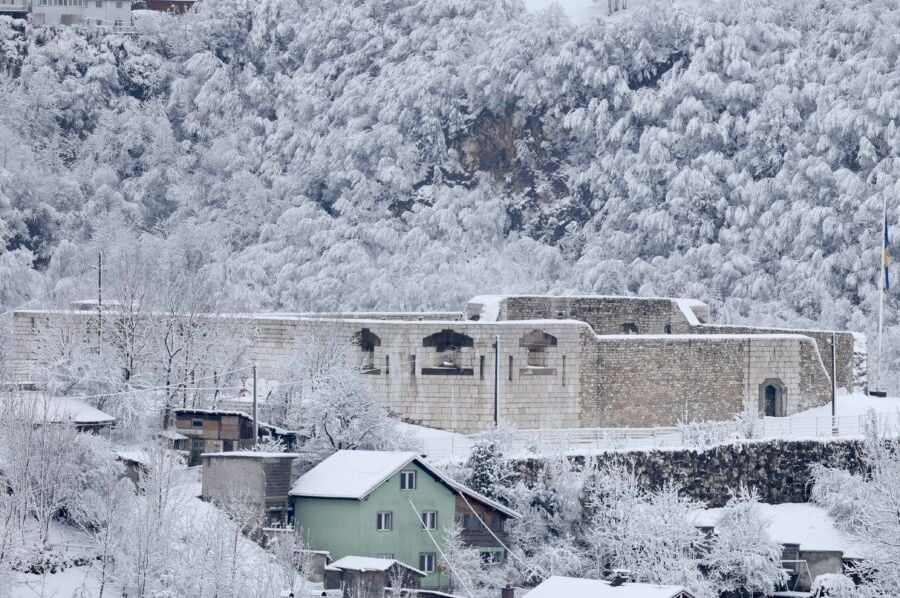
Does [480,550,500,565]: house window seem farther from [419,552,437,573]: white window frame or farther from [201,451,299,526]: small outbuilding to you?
[201,451,299,526]: small outbuilding

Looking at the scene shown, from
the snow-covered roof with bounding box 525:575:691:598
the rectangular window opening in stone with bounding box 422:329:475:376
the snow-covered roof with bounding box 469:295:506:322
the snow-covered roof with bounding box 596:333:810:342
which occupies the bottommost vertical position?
the snow-covered roof with bounding box 525:575:691:598

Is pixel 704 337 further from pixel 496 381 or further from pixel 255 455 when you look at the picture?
pixel 255 455

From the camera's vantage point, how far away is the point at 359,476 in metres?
56.4

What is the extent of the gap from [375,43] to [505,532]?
67.8 meters

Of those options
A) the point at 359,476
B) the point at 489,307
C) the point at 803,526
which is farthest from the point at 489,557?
the point at 489,307

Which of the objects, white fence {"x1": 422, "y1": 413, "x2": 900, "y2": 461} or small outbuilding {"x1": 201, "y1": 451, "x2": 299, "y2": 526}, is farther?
white fence {"x1": 422, "y1": 413, "x2": 900, "y2": 461}

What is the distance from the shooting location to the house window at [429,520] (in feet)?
186

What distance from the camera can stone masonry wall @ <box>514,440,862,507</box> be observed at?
199 feet

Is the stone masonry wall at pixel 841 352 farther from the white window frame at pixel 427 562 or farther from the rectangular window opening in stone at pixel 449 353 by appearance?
the white window frame at pixel 427 562

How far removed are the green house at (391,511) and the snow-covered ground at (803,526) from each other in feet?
18.4

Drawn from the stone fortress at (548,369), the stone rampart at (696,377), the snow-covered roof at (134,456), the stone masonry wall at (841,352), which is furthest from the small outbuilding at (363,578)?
the stone masonry wall at (841,352)

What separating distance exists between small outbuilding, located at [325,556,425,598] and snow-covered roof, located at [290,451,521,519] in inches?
87.1

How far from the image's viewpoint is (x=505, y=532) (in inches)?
2286

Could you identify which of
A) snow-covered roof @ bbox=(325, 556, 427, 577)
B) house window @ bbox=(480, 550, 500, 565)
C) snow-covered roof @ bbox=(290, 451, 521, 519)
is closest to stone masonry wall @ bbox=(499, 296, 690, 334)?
snow-covered roof @ bbox=(290, 451, 521, 519)
